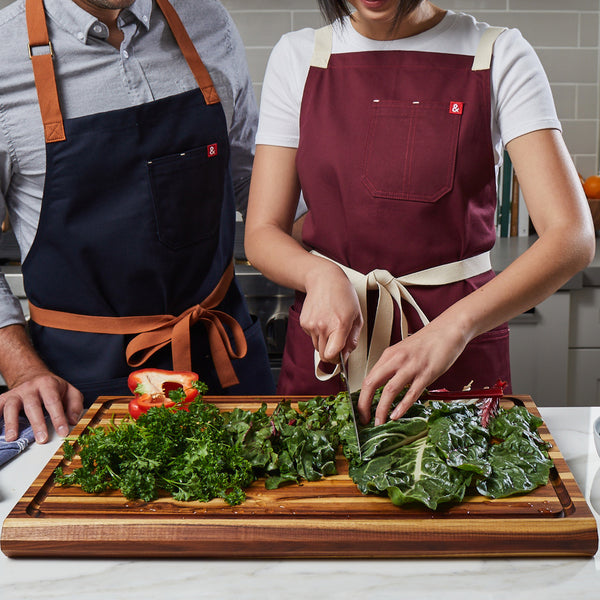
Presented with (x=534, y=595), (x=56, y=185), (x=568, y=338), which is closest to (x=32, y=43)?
(x=56, y=185)

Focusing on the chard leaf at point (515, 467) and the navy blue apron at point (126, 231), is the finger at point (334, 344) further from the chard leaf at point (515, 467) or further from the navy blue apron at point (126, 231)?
the navy blue apron at point (126, 231)

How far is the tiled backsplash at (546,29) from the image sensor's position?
2627 mm

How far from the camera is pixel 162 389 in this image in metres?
1.24

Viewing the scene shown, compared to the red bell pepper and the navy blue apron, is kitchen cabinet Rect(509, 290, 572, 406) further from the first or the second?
the red bell pepper

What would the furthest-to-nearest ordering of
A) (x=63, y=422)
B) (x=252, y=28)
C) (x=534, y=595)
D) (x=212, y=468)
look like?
(x=252, y=28) → (x=63, y=422) → (x=212, y=468) → (x=534, y=595)

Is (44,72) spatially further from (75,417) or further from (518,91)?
(518,91)

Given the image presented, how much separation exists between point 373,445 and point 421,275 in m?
0.43

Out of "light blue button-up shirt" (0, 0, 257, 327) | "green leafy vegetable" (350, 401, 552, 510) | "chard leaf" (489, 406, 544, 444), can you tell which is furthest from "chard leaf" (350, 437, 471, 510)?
"light blue button-up shirt" (0, 0, 257, 327)

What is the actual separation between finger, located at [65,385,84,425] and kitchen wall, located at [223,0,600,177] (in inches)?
69.6

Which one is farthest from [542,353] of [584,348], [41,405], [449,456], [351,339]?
[41,405]

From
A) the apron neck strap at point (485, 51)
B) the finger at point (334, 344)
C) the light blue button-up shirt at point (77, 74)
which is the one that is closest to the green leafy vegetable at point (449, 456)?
the finger at point (334, 344)

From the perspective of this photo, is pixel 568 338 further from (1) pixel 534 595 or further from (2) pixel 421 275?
Answer: (1) pixel 534 595

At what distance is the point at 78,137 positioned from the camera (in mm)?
1377

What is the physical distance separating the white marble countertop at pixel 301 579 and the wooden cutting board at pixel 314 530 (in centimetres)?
1
